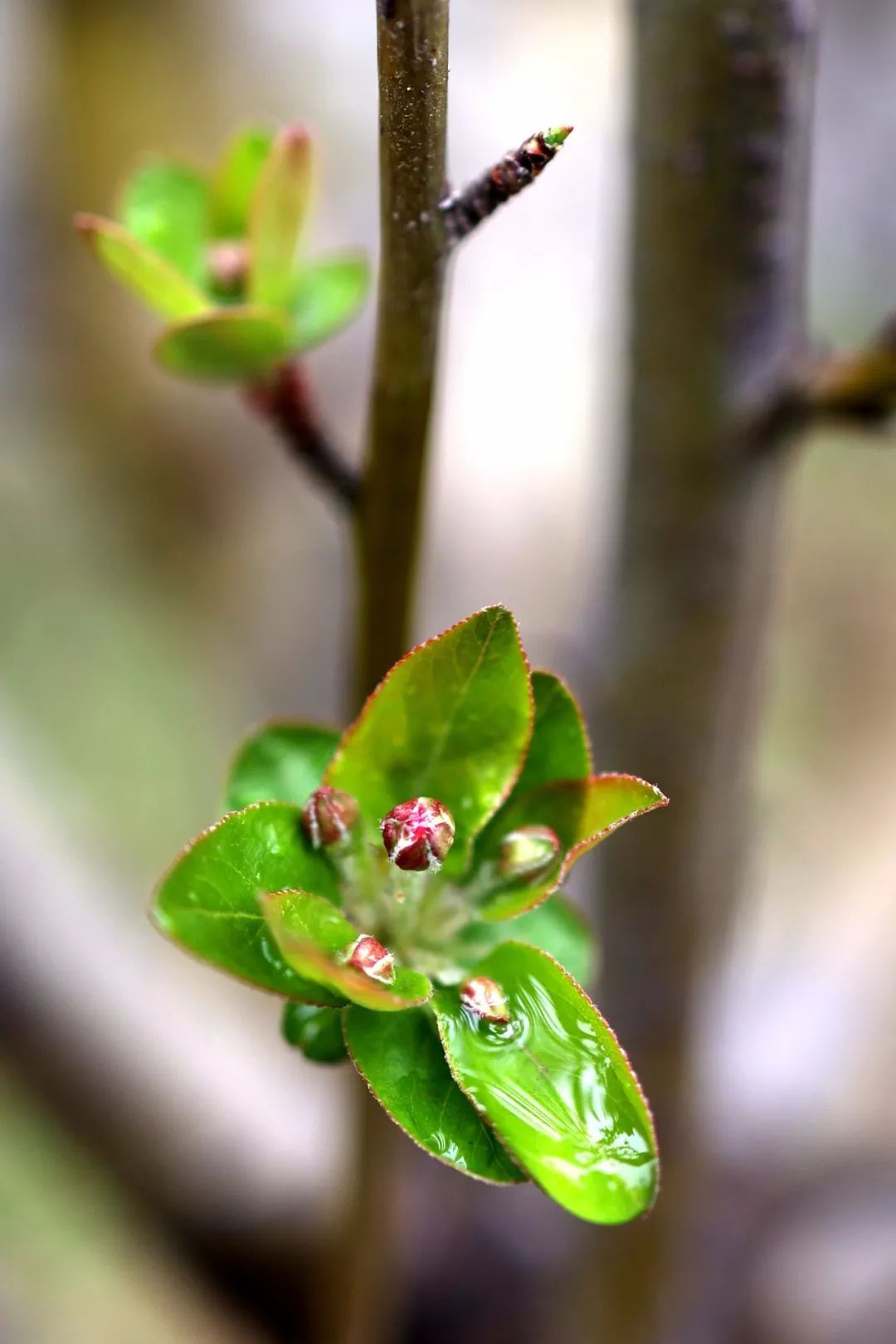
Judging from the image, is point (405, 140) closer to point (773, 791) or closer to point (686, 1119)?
point (686, 1119)

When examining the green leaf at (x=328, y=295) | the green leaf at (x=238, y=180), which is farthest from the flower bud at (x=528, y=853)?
the green leaf at (x=238, y=180)

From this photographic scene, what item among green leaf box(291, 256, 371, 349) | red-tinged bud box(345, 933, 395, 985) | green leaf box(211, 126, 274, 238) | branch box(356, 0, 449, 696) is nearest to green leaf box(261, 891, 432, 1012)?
red-tinged bud box(345, 933, 395, 985)

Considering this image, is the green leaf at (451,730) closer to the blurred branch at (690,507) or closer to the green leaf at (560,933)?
the green leaf at (560,933)

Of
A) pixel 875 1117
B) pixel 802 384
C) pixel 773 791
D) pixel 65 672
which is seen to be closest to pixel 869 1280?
pixel 875 1117

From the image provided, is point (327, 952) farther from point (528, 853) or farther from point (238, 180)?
point (238, 180)

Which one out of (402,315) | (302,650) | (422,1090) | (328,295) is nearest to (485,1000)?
(422,1090)

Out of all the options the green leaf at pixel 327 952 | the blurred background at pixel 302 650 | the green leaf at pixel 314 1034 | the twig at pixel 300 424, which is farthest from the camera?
the blurred background at pixel 302 650
